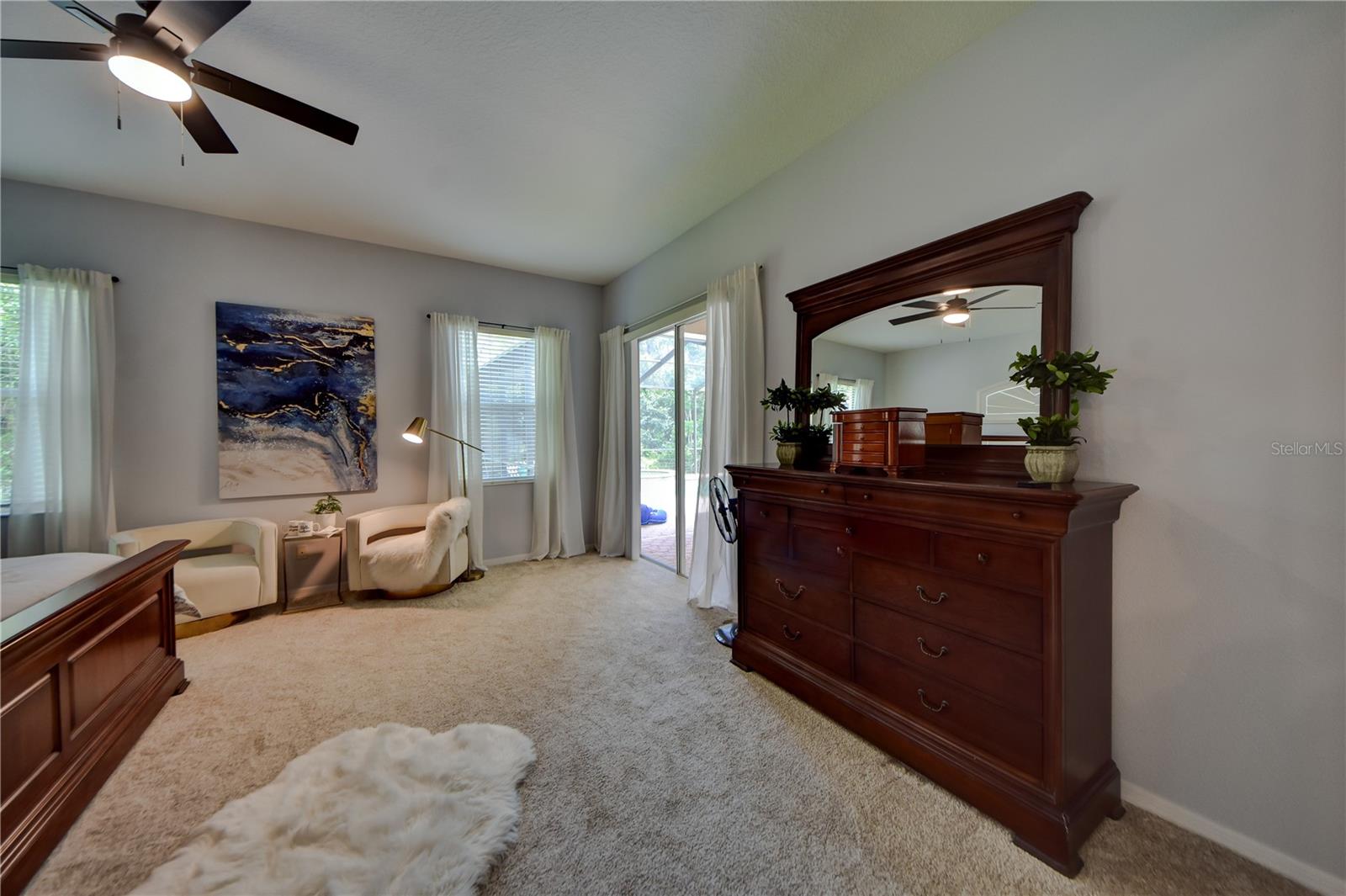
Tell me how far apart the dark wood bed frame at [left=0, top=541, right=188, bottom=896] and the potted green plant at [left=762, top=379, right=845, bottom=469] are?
2.77 m

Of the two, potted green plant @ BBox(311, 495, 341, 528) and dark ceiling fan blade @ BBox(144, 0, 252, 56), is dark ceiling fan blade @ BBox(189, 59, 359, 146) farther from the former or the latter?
potted green plant @ BBox(311, 495, 341, 528)

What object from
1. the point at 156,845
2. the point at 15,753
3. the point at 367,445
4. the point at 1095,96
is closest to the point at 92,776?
the point at 15,753

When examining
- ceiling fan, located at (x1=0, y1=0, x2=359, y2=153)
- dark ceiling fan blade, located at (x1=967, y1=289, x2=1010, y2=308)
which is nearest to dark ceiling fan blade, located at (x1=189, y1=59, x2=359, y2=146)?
ceiling fan, located at (x1=0, y1=0, x2=359, y2=153)

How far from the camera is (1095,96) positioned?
1.64 meters

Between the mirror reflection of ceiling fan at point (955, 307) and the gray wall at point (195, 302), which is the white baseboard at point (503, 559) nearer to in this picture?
the gray wall at point (195, 302)

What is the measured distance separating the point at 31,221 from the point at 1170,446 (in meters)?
5.93

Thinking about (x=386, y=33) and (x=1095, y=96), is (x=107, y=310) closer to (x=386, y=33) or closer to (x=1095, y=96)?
(x=386, y=33)

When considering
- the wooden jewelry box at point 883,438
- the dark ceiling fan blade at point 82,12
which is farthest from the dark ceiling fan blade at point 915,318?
the dark ceiling fan blade at point 82,12

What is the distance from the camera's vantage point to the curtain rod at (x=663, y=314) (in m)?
3.58

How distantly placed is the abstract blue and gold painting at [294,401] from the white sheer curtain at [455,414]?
1.53 ft

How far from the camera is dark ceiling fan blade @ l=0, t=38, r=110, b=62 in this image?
1519mm

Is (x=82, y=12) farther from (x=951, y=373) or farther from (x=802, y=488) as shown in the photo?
(x=951, y=373)

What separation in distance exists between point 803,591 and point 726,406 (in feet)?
4.72

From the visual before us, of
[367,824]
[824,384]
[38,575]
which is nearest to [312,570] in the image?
[38,575]
